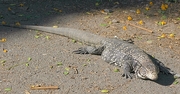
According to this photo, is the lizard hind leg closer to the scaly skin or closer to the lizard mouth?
the scaly skin

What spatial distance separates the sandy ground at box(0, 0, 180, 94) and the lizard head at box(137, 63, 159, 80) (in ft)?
0.45

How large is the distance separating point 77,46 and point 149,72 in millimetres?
1901

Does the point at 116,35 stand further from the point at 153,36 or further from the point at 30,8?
the point at 30,8

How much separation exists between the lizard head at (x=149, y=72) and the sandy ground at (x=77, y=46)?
136 millimetres

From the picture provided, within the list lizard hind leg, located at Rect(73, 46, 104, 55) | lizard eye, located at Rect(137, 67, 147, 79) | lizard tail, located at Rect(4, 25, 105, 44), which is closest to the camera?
lizard eye, located at Rect(137, 67, 147, 79)

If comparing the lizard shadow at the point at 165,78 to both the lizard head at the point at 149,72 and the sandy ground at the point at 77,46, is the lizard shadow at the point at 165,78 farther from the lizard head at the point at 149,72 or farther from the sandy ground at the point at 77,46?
the lizard head at the point at 149,72

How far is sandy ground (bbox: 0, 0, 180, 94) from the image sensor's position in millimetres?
5605

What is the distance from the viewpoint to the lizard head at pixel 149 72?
5484 millimetres

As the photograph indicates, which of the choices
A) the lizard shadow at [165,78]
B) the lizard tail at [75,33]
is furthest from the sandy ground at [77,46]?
the lizard tail at [75,33]

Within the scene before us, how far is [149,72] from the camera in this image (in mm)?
5512

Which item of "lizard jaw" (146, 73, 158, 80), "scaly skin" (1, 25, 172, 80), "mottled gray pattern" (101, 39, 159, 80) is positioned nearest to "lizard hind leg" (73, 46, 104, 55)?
"scaly skin" (1, 25, 172, 80)

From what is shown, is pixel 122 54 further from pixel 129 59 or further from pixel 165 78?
pixel 165 78

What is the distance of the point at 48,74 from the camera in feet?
19.3

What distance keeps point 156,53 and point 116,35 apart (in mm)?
1099
